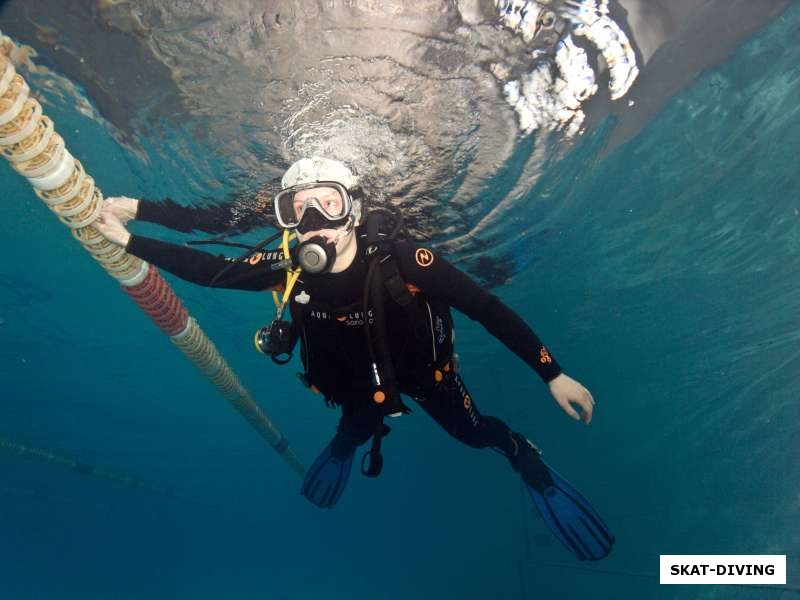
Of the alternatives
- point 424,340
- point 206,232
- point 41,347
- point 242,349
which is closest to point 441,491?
point 242,349

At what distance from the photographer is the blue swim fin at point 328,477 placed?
6887 mm

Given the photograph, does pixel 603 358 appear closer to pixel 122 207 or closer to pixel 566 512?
pixel 566 512

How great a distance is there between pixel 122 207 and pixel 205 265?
1.09m

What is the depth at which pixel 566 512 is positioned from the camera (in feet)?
19.6

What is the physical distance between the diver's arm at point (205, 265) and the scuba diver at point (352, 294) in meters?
0.01

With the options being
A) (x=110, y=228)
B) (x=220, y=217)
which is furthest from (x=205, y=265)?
(x=220, y=217)

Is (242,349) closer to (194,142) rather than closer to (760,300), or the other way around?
(194,142)

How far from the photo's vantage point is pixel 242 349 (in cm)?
2186

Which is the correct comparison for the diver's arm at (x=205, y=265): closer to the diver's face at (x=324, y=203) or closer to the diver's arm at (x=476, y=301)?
the diver's face at (x=324, y=203)

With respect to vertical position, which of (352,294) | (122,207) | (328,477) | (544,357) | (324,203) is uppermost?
(324,203)

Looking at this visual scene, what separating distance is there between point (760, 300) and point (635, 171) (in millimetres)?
9536

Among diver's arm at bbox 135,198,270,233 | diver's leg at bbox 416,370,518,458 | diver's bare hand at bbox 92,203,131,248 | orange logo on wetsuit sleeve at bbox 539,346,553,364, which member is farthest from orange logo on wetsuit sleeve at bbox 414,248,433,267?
diver's arm at bbox 135,198,270,233

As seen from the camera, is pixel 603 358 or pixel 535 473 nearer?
pixel 535 473

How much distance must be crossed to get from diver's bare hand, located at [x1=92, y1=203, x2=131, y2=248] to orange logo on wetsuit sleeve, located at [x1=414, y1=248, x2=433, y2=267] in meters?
2.90
